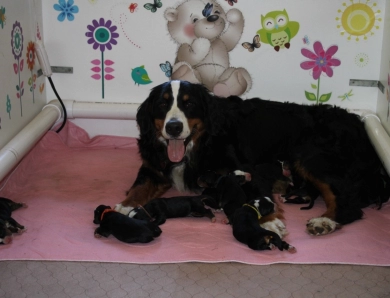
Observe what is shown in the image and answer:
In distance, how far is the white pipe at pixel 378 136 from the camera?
351 centimetres

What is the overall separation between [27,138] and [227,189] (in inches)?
55.7

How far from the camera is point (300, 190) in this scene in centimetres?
368

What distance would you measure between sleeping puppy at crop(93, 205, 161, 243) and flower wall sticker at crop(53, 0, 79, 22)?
2.04 meters

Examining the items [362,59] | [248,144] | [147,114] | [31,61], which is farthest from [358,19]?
[31,61]

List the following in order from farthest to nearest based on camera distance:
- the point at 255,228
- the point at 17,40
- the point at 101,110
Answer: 1. the point at 101,110
2. the point at 17,40
3. the point at 255,228

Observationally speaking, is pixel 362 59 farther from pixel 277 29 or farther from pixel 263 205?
pixel 263 205

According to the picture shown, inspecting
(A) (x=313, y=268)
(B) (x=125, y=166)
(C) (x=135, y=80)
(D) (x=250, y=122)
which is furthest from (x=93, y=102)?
(A) (x=313, y=268)

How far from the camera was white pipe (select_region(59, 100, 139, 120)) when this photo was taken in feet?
15.1

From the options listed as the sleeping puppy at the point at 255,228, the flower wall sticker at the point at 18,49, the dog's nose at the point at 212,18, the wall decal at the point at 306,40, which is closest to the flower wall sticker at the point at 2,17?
the flower wall sticker at the point at 18,49

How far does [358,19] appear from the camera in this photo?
439cm

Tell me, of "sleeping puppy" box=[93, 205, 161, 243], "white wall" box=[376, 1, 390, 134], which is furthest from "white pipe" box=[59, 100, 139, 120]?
"white wall" box=[376, 1, 390, 134]

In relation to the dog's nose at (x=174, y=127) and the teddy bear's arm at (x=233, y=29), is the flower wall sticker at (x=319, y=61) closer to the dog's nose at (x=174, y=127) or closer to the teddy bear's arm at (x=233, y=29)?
the teddy bear's arm at (x=233, y=29)

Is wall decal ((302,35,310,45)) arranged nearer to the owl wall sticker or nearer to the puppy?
the owl wall sticker

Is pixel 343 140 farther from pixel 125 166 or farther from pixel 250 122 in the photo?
pixel 125 166
